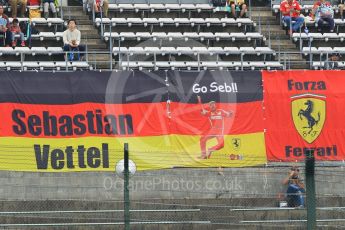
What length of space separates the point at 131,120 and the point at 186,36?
5380 mm

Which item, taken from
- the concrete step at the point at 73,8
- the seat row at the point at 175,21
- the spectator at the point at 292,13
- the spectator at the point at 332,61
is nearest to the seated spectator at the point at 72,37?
the seat row at the point at 175,21

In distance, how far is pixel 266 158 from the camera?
2544 centimetres

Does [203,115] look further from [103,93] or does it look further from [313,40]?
[313,40]

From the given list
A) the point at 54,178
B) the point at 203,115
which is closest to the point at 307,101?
the point at 203,115

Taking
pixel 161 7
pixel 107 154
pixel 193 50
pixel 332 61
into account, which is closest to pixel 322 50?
pixel 332 61

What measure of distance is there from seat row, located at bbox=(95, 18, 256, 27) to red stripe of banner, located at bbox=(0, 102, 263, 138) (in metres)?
5.27

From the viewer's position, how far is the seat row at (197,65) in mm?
27406

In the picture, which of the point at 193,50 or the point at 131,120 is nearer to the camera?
the point at 131,120

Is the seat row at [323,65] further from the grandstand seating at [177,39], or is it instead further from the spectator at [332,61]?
the grandstand seating at [177,39]

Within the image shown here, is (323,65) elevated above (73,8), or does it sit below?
below

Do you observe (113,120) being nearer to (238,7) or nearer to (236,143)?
(236,143)

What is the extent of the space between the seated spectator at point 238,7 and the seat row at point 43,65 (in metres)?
5.93

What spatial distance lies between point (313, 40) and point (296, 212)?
951 cm

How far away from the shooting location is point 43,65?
26.8m
